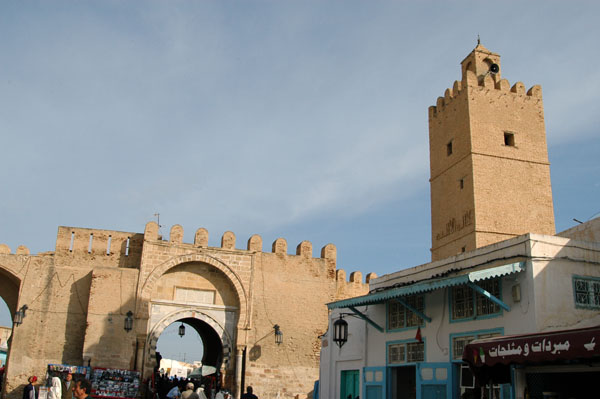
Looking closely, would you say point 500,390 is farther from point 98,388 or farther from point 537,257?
point 98,388

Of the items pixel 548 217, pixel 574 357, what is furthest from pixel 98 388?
pixel 548 217

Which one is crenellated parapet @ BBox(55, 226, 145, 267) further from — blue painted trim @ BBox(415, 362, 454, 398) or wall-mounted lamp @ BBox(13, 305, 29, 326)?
blue painted trim @ BBox(415, 362, 454, 398)

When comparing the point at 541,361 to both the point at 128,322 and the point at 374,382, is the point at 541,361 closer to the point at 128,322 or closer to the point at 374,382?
the point at 374,382

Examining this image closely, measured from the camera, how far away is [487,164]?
19297 millimetres

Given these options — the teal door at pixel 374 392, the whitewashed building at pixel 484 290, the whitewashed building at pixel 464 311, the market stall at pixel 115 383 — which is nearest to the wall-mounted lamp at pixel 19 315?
the market stall at pixel 115 383

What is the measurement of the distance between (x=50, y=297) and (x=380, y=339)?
1059 centimetres

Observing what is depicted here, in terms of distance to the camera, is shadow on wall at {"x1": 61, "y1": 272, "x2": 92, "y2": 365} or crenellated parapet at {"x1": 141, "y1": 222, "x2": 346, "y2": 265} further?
crenellated parapet at {"x1": 141, "y1": 222, "x2": 346, "y2": 265}

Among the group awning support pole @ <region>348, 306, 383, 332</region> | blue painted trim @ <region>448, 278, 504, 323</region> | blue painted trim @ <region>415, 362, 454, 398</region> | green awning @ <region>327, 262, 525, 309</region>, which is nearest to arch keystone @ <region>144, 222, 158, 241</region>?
awning support pole @ <region>348, 306, 383, 332</region>

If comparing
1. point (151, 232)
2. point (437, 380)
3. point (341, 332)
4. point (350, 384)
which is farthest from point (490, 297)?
point (151, 232)

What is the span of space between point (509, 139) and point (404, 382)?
10591mm

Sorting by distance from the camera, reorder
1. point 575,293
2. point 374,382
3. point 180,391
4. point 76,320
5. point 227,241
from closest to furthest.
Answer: point 575,293 → point 374,382 → point 180,391 → point 76,320 → point 227,241

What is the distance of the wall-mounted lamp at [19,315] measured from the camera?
58.1ft

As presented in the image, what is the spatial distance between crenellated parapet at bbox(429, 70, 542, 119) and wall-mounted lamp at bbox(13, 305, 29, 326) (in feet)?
50.0

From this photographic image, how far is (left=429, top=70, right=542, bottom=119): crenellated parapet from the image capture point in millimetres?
20281
